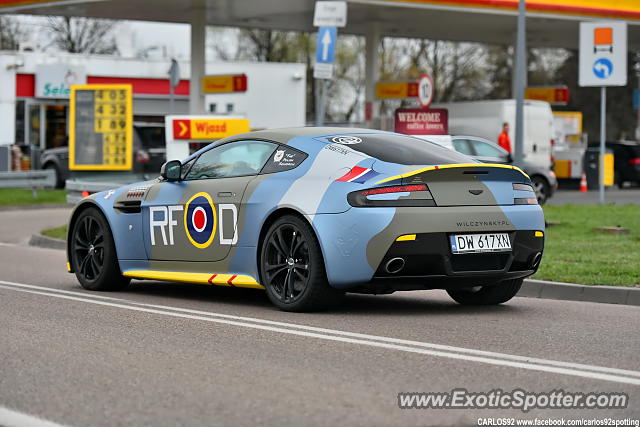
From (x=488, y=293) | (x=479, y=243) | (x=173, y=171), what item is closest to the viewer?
(x=479, y=243)

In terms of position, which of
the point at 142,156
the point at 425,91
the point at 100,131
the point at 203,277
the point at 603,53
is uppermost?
the point at 603,53

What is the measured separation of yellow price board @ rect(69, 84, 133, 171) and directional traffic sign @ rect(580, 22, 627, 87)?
10.3 metres

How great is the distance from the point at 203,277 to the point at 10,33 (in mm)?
59622

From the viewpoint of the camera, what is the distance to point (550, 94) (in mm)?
44531

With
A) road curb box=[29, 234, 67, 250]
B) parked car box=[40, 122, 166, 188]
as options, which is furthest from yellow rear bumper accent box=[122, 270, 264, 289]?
parked car box=[40, 122, 166, 188]

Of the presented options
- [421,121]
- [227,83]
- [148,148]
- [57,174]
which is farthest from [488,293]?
[227,83]

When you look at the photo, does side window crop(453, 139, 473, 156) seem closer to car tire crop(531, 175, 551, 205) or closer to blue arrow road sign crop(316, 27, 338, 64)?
car tire crop(531, 175, 551, 205)

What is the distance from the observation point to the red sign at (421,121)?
20.5 metres

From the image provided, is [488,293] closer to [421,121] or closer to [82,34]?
[421,121]

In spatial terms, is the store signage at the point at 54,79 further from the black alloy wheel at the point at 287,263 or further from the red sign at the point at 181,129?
the black alloy wheel at the point at 287,263

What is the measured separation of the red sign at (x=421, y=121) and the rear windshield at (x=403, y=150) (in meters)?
11.0

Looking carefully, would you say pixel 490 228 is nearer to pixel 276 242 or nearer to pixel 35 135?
pixel 276 242

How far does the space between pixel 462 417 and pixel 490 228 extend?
11.7ft

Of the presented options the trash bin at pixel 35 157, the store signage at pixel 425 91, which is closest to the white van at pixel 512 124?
the store signage at pixel 425 91
